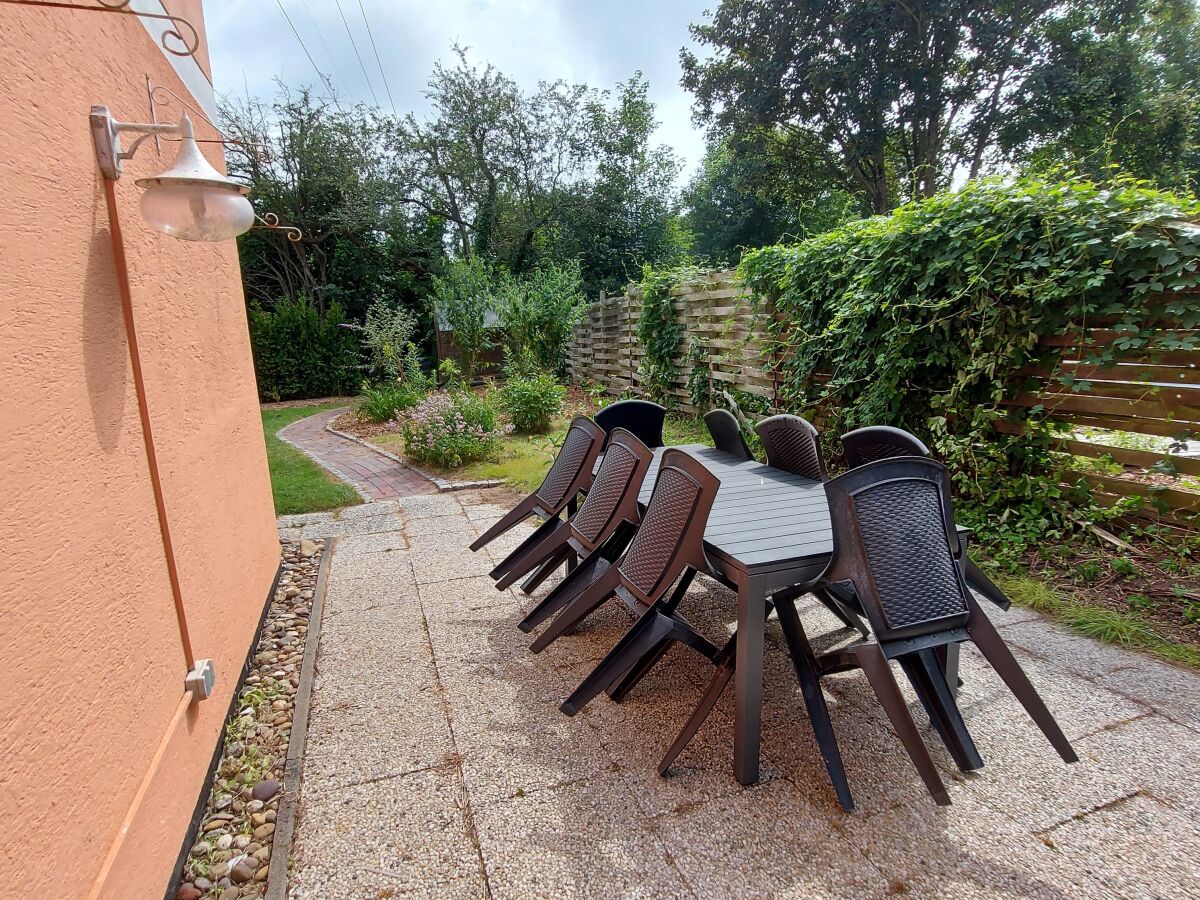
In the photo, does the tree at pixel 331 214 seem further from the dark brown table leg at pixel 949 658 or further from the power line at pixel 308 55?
the dark brown table leg at pixel 949 658

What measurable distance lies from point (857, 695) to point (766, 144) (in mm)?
15173

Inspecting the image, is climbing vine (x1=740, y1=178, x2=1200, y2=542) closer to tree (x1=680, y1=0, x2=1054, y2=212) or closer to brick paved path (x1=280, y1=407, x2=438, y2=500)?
brick paved path (x1=280, y1=407, x2=438, y2=500)

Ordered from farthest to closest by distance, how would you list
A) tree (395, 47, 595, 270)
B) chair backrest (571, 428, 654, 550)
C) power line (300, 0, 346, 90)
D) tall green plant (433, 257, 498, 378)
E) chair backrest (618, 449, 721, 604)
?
tree (395, 47, 595, 270) → tall green plant (433, 257, 498, 378) → power line (300, 0, 346, 90) → chair backrest (571, 428, 654, 550) → chair backrest (618, 449, 721, 604)

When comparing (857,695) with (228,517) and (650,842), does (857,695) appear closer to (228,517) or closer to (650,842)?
(650,842)

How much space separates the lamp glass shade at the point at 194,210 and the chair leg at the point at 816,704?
196cm

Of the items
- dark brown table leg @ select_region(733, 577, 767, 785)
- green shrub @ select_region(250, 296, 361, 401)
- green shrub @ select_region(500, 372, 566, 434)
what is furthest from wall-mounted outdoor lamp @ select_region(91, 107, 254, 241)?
green shrub @ select_region(250, 296, 361, 401)

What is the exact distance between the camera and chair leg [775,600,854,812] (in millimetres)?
1706

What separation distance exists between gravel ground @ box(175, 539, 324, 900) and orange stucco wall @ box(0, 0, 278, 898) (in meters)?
0.12

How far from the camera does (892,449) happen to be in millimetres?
2291

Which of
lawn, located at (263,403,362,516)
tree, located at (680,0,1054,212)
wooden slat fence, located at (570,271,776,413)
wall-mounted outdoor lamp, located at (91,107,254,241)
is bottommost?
lawn, located at (263,403,362,516)

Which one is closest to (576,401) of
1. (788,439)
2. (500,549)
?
(500,549)

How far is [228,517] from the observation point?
8.33 feet

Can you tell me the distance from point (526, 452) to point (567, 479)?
3.54 metres

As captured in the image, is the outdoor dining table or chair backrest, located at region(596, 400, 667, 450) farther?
chair backrest, located at region(596, 400, 667, 450)
